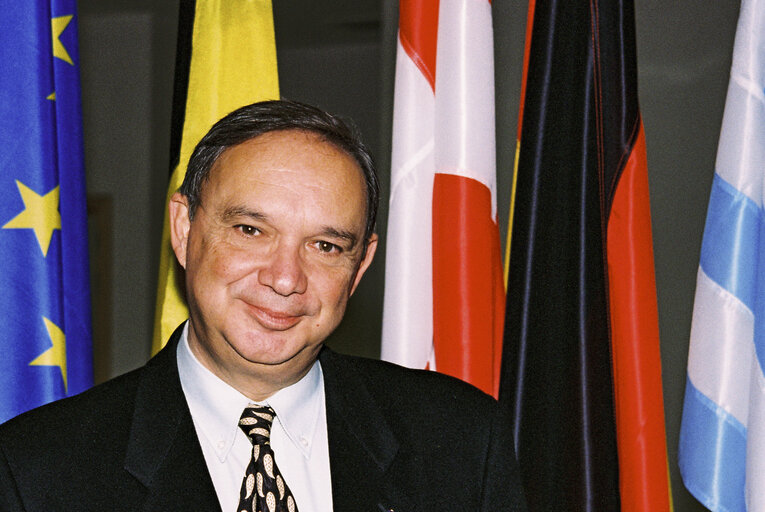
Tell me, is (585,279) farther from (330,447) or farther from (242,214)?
(242,214)

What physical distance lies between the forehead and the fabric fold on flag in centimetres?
63

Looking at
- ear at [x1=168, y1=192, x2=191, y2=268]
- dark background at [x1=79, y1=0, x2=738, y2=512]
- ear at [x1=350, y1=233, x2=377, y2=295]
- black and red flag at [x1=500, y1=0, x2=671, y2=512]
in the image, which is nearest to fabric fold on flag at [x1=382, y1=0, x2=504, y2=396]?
black and red flag at [x1=500, y1=0, x2=671, y2=512]

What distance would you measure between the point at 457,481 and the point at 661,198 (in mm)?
2538

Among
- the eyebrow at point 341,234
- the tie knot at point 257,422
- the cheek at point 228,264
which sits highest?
the eyebrow at point 341,234

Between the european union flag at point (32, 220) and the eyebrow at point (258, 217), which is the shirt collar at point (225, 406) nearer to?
the eyebrow at point (258, 217)

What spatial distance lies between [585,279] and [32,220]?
1.34 metres

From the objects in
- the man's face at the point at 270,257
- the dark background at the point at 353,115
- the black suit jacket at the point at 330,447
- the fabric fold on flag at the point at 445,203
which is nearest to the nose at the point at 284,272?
the man's face at the point at 270,257

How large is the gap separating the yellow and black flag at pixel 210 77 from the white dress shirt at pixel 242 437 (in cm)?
71

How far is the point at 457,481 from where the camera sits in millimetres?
1676

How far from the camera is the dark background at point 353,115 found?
384 centimetres

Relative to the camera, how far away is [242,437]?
5.10ft

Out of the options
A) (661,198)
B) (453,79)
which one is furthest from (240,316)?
(661,198)

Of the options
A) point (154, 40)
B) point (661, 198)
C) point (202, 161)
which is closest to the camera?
point (202, 161)

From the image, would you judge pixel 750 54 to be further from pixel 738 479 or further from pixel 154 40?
pixel 154 40
